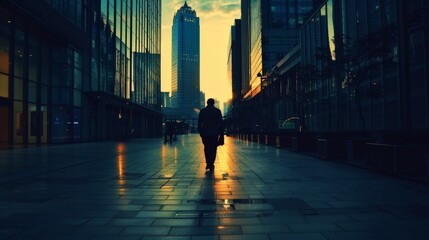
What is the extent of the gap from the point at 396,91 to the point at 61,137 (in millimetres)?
27383

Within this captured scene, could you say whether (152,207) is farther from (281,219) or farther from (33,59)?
(33,59)

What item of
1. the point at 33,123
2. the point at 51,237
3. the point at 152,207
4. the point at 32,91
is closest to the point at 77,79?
the point at 32,91

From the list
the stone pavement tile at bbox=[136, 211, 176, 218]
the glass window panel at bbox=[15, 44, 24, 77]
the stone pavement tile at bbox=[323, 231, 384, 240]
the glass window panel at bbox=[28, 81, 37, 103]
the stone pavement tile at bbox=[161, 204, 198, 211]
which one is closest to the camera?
the stone pavement tile at bbox=[323, 231, 384, 240]

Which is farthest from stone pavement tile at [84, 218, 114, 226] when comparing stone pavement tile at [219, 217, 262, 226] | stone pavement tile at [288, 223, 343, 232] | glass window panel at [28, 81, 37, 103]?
glass window panel at [28, 81, 37, 103]

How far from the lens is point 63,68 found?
3259cm

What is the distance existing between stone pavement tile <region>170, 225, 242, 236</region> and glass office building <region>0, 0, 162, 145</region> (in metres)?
24.1

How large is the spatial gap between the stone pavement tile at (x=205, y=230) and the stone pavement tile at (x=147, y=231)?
3.6 inches

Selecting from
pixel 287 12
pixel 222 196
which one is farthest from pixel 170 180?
pixel 287 12

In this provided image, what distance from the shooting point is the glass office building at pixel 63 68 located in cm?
2616

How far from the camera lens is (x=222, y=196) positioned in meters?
6.28

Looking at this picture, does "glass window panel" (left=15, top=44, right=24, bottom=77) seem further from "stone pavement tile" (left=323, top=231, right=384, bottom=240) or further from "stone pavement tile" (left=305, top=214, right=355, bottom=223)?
"stone pavement tile" (left=323, top=231, right=384, bottom=240)

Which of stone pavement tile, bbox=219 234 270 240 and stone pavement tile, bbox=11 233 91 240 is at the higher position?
stone pavement tile, bbox=11 233 91 240

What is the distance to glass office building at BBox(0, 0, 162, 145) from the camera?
85.8ft

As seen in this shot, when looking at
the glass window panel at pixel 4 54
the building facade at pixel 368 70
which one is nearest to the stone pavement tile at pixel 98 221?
the building facade at pixel 368 70
